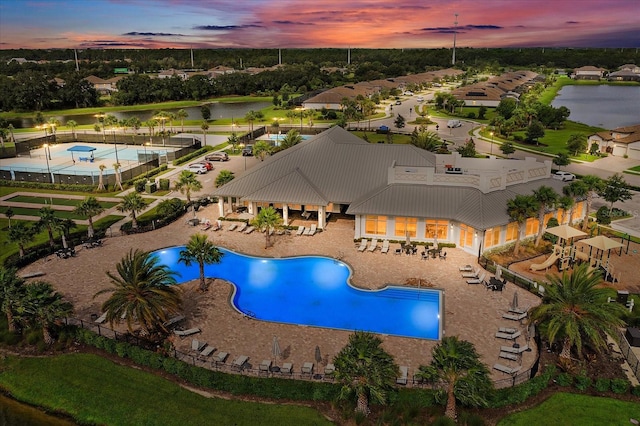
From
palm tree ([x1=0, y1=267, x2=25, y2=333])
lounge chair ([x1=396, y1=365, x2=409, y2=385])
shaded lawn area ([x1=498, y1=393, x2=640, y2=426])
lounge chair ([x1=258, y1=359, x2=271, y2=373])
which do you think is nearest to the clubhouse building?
lounge chair ([x1=396, y1=365, x2=409, y2=385])

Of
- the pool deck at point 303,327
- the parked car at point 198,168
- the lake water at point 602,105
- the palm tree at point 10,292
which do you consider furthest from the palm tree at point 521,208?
the lake water at point 602,105

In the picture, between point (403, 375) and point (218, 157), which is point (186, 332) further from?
point (218, 157)

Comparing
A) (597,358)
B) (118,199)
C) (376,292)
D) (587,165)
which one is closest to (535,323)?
(597,358)

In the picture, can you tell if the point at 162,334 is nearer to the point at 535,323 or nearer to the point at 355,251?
the point at 355,251

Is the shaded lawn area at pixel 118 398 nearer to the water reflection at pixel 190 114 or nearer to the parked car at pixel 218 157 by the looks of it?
the parked car at pixel 218 157

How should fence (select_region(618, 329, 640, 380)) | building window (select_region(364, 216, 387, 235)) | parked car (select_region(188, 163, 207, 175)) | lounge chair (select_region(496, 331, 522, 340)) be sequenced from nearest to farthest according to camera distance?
fence (select_region(618, 329, 640, 380)) → lounge chair (select_region(496, 331, 522, 340)) → building window (select_region(364, 216, 387, 235)) → parked car (select_region(188, 163, 207, 175))

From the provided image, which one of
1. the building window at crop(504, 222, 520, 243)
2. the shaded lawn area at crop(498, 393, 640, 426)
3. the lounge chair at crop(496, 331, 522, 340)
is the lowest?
the shaded lawn area at crop(498, 393, 640, 426)

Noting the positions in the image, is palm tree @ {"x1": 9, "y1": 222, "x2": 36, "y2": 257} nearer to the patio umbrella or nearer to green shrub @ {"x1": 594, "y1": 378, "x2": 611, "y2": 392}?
the patio umbrella
